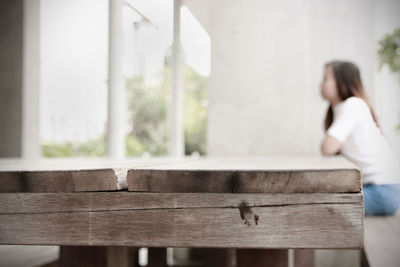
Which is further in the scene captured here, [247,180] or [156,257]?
[156,257]

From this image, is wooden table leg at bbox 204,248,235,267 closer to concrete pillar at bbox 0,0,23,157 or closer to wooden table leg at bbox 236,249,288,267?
wooden table leg at bbox 236,249,288,267

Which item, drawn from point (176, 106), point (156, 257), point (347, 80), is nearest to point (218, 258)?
point (156, 257)

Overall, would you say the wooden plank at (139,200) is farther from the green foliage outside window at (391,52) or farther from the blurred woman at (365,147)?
the green foliage outside window at (391,52)

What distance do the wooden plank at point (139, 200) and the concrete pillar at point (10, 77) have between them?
2350 millimetres

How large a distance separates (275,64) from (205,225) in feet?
7.45

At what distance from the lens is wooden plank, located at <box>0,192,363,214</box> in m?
0.62

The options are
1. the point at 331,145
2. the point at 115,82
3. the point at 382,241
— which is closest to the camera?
the point at 382,241

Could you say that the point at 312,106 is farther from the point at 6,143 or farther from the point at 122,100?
the point at 6,143

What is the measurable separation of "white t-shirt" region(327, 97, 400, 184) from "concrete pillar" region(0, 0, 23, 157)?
1.88 meters

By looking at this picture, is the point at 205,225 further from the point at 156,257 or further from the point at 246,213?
the point at 156,257

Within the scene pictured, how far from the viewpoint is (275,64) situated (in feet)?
9.21

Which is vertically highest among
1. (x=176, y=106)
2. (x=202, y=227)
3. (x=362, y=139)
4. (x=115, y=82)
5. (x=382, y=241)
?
(x=115, y=82)

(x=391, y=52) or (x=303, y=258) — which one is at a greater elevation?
(x=391, y=52)

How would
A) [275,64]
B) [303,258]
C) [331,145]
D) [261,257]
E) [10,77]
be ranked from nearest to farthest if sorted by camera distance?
1. [261,257]
2. [331,145]
3. [303,258]
4. [275,64]
5. [10,77]
